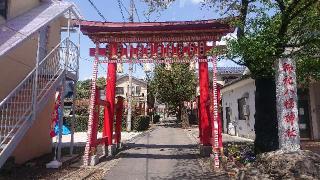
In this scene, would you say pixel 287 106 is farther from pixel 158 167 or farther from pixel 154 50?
pixel 154 50

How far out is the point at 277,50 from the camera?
35.7 feet

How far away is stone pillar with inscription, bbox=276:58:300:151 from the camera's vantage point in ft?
30.6

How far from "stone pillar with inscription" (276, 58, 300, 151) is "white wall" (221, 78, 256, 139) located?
38.6 feet

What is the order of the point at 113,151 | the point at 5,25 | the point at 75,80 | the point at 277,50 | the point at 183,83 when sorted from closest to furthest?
the point at 277,50 < the point at 5,25 < the point at 75,80 < the point at 113,151 < the point at 183,83

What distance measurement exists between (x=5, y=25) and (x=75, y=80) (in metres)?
3.95

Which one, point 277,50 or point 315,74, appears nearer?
point 277,50

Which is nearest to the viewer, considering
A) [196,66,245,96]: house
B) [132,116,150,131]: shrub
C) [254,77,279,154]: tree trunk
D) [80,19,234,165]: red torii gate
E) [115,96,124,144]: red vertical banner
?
[254,77,279,154]: tree trunk

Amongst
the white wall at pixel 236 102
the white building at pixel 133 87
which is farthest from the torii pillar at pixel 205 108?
the white building at pixel 133 87

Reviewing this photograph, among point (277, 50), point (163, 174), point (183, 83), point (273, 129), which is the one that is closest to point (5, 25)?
point (163, 174)

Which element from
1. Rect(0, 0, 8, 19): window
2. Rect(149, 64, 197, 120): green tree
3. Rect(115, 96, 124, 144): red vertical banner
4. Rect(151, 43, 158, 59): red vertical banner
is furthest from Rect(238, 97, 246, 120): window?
Rect(149, 64, 197, 120): green tree

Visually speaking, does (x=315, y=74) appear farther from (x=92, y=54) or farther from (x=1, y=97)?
(x=1, y=97)

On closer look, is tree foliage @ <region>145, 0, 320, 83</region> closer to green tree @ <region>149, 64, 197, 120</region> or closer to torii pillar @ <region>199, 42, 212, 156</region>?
torii pillar @ <region>199, 42, 212, 156</region>

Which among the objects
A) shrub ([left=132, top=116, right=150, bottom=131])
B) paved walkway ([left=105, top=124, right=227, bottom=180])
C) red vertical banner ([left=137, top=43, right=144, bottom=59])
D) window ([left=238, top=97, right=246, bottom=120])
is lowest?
paved walkway ([left=105, top=124, right=227, bottom=180])

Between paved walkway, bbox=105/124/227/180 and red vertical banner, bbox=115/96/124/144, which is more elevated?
red vertical banner, bbox=115/96/124/144
